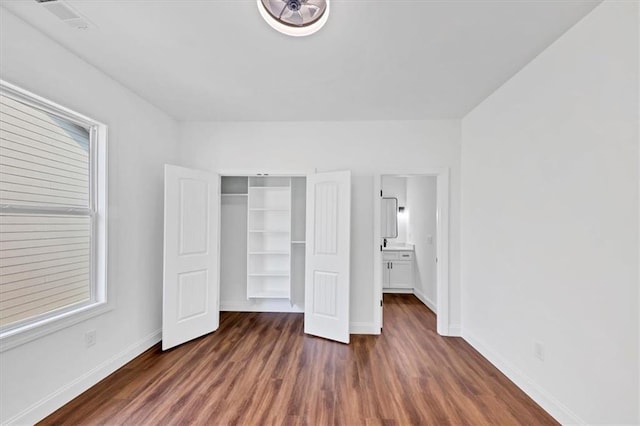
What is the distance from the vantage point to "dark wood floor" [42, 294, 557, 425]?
6.73ft

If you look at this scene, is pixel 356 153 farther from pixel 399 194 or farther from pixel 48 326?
pixel 48 326

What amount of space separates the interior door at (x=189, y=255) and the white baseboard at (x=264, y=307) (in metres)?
0.68

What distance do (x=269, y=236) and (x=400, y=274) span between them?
274cm

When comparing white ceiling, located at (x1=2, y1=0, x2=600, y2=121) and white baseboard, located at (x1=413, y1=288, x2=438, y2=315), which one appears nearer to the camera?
white ceiling, located at (x1=2, y1=0, x2=600, y2=121)

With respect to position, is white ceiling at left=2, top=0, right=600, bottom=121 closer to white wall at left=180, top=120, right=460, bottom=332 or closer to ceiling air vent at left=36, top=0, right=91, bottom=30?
ceiling air vent at left=36, top=0, right=91, bottom=30

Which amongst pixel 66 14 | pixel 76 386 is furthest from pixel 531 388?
pixel 66 14

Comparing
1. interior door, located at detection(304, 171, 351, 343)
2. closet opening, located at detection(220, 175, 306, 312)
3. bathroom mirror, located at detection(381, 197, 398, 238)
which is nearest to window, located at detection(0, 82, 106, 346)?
closet opening, located at detection(220, 175, 306, 312)

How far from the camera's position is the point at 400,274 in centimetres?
546

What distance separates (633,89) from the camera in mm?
1540

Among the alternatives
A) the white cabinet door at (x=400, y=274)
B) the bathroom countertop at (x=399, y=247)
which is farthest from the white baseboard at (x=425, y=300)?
the bathroom countertop at (x=399, y=247)

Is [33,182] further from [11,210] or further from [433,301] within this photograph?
[433,301]

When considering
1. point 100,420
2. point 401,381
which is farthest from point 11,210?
point 401,381

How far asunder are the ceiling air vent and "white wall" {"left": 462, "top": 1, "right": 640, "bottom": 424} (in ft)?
10.9

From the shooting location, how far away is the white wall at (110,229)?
1.87m
